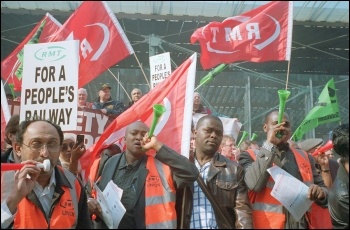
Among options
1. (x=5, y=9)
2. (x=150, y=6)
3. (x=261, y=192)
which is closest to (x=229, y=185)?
(x=261, y=192)

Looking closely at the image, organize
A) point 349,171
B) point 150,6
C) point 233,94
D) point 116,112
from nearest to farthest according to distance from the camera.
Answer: point 349,171
point 116,112
point 150,6
point 233,94

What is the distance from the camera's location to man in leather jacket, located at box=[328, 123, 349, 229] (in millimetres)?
2438

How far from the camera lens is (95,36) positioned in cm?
599

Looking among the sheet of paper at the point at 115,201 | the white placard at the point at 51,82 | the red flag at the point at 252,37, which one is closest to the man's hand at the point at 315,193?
the sheet of paper at the point at 115,201

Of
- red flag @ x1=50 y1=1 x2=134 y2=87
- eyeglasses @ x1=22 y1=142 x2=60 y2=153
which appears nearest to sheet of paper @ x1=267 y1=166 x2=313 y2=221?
eyeglasses @ x1=22 y1=142 x2=60 y2=153

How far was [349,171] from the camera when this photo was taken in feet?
8.30

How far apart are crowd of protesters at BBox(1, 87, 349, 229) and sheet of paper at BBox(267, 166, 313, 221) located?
41 mm

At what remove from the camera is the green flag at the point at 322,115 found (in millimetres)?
6023

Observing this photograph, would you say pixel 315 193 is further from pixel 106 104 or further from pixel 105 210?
pixel 106 104

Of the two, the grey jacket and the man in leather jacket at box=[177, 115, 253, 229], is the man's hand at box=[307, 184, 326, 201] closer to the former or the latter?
the man in leather jacket at box=[177, 115, 253, 229]

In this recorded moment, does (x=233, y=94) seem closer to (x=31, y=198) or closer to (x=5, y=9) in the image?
(x=5, y=9)

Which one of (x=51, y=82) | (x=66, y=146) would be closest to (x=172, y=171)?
(x=66, y=146)

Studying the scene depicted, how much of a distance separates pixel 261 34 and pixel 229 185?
11.3 feet

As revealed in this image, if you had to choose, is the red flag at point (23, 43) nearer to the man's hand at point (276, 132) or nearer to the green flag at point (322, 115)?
the green flag at point (322, 115)
